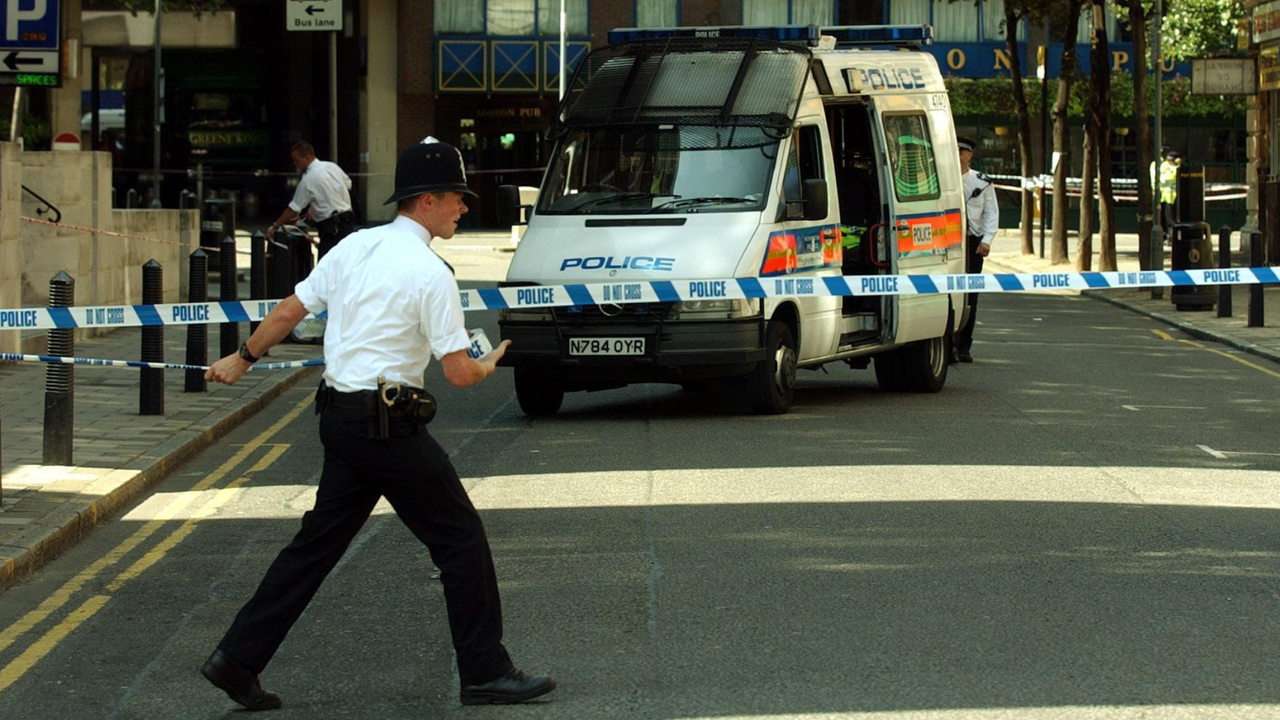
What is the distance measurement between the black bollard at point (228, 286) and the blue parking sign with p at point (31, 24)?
2.61 metres

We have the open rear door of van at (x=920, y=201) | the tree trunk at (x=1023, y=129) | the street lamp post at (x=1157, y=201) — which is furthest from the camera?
A: the tree trunk at (x=1023, y=129)

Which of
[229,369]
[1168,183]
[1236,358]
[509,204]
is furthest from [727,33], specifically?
[1168,183]

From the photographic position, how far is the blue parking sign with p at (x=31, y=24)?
39.5 ft

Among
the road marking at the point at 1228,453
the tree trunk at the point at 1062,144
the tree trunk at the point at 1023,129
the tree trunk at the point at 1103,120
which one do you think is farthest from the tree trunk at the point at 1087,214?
the road marking at the point at 1228,453

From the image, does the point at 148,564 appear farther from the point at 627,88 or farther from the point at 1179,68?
the point at 1179,68

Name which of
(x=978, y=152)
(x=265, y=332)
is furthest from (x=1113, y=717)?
(x=978, y=152)

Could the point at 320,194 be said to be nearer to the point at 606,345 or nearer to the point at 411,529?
the point at 606,345

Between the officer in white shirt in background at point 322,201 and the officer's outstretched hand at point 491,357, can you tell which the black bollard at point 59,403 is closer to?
the officer's outstretched hand at point 491,357

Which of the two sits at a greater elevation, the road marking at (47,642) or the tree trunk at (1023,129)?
the tree trunk at (1023,129)

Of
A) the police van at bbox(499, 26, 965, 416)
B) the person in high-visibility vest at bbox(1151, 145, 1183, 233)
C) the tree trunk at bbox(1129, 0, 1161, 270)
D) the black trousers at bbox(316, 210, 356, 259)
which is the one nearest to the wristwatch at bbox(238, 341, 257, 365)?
the police van at bbox(499, 26, 965, 416)

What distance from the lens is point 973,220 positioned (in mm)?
16969

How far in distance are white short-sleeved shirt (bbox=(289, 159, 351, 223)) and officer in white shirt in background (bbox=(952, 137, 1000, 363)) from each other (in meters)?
5.85

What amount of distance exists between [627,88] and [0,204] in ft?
17.1

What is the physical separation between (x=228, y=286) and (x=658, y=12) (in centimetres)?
3768
